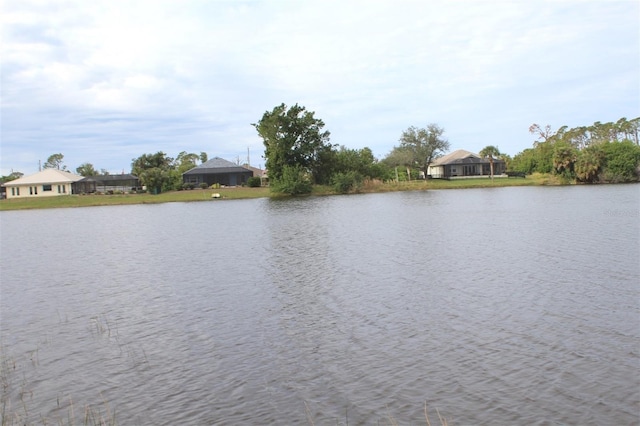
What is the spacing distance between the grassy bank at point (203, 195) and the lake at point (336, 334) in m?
62.3

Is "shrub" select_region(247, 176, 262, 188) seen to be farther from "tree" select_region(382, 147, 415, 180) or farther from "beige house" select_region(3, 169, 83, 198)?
"beige house" select_region(3, 169, 83, 198)

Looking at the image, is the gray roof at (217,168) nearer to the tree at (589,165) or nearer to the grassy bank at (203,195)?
the grassy bank at (203,195)

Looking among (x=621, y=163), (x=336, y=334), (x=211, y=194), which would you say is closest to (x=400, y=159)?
(x=621, y=163)

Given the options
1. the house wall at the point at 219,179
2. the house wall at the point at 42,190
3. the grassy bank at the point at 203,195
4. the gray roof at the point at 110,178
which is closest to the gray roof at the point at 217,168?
the house wall at the point at 219,179

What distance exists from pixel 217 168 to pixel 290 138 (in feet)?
88.8

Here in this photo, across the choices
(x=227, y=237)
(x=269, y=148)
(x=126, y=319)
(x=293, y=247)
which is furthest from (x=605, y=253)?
(x=269, y=148)

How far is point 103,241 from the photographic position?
3672 centimetres

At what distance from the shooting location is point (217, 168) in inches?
4476

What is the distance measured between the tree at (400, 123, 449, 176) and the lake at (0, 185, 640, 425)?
91.3m

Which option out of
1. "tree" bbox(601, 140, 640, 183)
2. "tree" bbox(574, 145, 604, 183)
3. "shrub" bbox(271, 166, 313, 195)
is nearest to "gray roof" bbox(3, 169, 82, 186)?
"shrub" bbox(271, 166, 313, 195)

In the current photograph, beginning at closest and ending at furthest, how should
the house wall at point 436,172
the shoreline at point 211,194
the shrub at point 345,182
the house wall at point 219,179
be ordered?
the shoreline at point 211,194 < the shrub at point 345,182 < the house wall at point 219,179 < the house wall at point 436,172

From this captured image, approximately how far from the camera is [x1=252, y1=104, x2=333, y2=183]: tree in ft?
298

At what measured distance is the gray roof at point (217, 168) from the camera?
366ft

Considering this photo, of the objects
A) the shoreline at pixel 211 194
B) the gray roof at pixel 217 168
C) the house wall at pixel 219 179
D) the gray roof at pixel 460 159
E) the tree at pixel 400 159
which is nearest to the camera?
the shoreline at pixel 211 194
